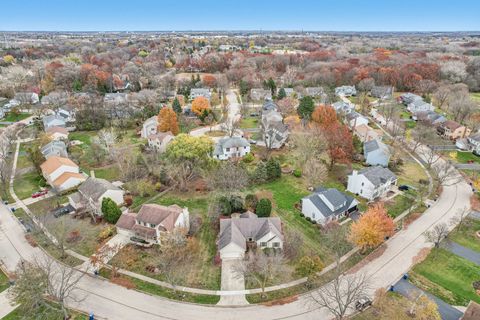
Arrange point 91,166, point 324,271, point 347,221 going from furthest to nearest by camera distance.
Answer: point 91,166, point 347,221, point 324,271

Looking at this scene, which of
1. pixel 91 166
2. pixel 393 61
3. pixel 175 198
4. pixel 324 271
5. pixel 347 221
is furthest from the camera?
pixel 393 61

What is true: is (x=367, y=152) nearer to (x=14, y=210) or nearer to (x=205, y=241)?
(x=205, y=241)

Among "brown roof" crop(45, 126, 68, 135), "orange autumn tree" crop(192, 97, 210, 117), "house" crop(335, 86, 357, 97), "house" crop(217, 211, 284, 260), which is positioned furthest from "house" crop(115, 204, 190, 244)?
"house" crop(335, 86, 357, 97)

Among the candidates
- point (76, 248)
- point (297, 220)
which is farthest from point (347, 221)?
point (76, 248)

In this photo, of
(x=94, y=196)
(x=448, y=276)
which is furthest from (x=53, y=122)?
(x=448, y=276)

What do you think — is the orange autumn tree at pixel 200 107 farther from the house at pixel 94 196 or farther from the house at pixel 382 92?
the house at pixel 382 92

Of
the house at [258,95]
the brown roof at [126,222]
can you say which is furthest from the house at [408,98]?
the brown roof at [126,222]

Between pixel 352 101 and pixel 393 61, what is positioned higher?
pixel 393 61
